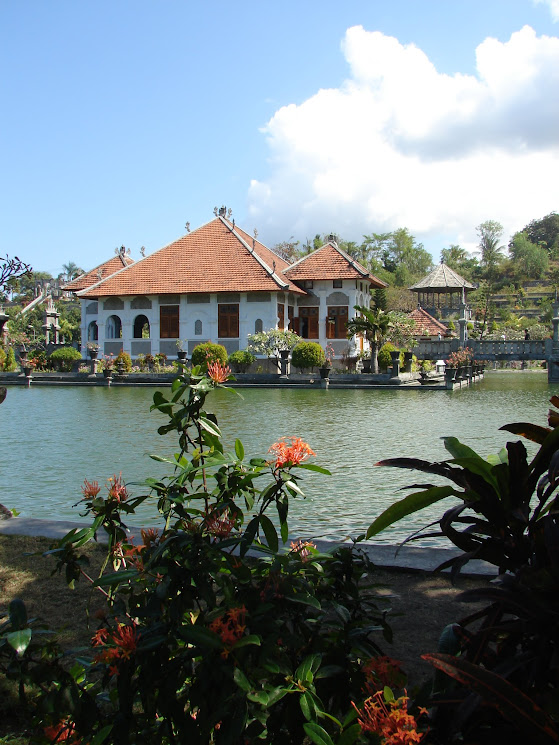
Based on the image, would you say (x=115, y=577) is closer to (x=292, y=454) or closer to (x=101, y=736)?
(x=101, y=736)

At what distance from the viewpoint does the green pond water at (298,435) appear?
6.20 m

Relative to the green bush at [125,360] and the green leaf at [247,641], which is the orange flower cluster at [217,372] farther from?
the green bush at [125,360]

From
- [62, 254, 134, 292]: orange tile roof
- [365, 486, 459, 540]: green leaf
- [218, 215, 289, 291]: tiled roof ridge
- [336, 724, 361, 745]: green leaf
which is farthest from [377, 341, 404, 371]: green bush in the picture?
[336, 724, 361, 745]: green leaf

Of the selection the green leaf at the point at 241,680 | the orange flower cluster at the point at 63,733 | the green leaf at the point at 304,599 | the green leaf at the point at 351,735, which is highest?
the green leaf at the point at 304,599

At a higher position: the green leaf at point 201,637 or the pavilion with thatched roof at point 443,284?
the pavilion with thatched roof at point 443,284

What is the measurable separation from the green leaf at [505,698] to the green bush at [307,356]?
26647 mm

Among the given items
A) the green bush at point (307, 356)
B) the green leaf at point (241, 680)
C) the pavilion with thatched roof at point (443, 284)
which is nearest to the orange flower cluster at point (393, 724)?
the green leaf at point (241, 680)

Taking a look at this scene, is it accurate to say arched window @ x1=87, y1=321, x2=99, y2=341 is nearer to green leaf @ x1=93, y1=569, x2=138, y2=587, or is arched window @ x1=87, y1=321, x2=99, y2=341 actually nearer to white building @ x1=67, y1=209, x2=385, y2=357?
white building @ x1=67, y1=209, x2=385, y2=357

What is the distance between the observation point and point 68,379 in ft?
92.4

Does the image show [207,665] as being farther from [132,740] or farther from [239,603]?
[132,740]

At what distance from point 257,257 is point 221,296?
2.51m

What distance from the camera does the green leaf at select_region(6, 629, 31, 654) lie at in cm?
168

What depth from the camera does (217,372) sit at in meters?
2.27

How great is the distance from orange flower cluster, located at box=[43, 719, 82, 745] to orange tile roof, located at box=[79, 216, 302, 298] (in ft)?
93.5
